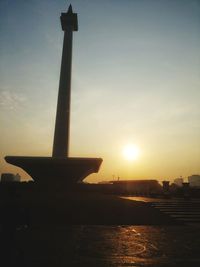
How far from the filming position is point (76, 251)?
17.0 feet

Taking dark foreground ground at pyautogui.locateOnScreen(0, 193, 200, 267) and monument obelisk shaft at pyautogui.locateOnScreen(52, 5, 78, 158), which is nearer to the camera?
dark foreground ground at pyautogui.locateOnScreen(0, 193, 200, 267)

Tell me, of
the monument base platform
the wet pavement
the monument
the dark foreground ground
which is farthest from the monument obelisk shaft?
the wet pavement

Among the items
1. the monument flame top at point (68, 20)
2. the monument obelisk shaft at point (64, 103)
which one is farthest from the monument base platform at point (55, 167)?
the monument flame top at point (68, 20)

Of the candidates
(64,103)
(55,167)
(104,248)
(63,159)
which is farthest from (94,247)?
A: (64,103)

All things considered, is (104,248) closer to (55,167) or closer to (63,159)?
(63,159)

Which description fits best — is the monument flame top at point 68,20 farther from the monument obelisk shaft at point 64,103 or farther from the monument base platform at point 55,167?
the monument base platform at point 55,167

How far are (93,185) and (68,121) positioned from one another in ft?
37.7

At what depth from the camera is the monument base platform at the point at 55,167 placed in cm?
3462

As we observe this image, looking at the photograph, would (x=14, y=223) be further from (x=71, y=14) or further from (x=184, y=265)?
(x=71, y=14)

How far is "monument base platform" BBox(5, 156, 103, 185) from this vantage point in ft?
114

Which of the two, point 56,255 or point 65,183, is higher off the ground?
point 65,183

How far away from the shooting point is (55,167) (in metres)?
35.8

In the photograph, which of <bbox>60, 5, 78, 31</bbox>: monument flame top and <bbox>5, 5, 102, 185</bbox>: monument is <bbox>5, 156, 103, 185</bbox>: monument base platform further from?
<bbox>60, 5, 78, 31</bbox>: monument flame top

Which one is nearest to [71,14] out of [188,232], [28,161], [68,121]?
[68,121]
